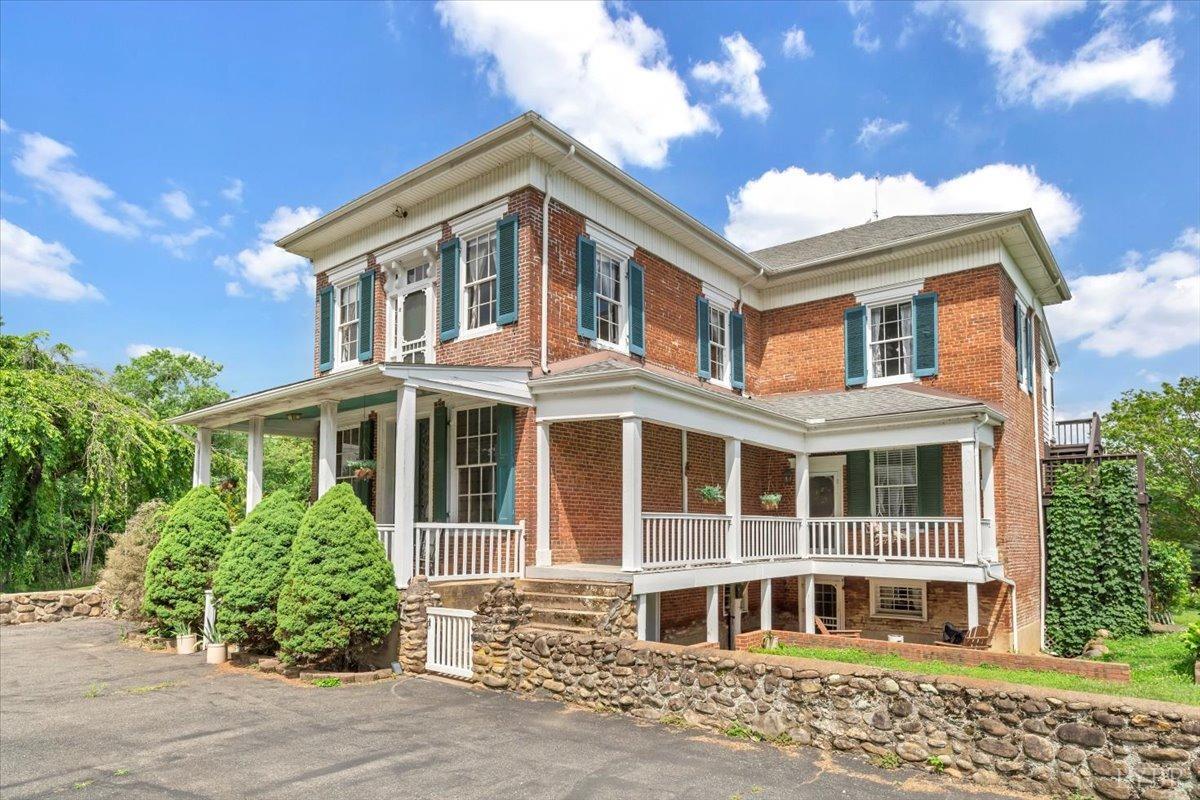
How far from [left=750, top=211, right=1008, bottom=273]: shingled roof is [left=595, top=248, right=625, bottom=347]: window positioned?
190 inches

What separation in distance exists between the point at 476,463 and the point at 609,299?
3854 mm

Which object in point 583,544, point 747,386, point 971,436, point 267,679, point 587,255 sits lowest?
point 267,679

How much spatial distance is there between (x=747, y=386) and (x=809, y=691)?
12.2 m

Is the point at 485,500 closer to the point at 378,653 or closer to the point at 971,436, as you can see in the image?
the point at 378,653

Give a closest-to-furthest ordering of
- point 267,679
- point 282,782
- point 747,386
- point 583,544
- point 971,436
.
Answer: point 282,782, point 267,679, point 583,544, point 971,436, point 747,386

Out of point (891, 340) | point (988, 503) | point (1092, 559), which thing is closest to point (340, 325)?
point (891, 340)

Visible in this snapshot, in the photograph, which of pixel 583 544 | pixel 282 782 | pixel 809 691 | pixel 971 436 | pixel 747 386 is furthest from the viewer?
pixel 747 386

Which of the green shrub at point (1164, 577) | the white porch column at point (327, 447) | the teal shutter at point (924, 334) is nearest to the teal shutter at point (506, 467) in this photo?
the white porch column at point (327, 447)

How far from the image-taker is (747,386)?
19.3 metres

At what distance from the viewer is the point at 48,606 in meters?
18.0

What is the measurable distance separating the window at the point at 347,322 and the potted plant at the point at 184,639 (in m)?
6.11

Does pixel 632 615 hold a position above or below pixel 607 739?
above

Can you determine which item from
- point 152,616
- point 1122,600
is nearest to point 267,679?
point 152,616

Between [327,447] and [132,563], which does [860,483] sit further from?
[132,563]
